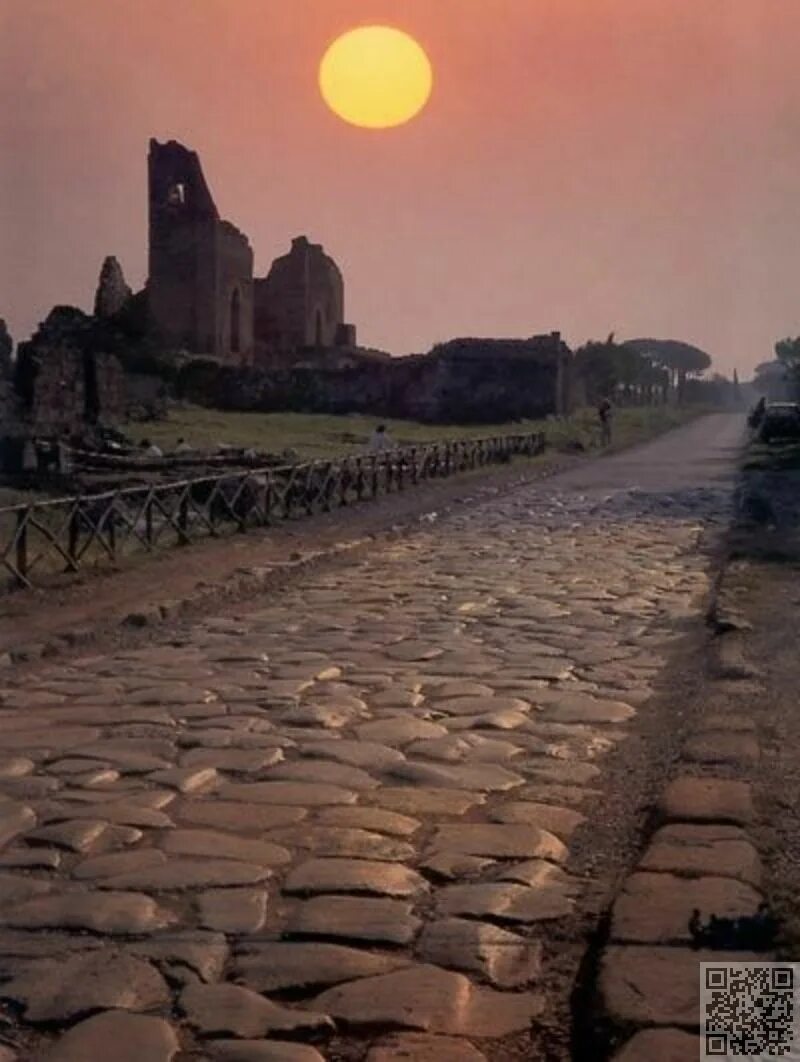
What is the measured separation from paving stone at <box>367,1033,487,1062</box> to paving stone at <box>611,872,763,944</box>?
68cm

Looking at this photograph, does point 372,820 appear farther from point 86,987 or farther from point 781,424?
point 781,424

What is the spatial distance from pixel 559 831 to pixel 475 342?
1951 inches

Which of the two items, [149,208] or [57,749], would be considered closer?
[57,749]

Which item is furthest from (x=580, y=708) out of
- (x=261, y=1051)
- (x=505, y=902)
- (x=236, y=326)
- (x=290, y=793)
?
(x=236, y=326)

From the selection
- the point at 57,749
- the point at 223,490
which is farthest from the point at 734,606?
the point at 223,490

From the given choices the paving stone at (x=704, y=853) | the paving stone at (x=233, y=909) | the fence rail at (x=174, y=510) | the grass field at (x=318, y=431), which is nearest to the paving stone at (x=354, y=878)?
the paving stone at (x=233, y=909)

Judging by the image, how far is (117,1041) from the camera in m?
3.28

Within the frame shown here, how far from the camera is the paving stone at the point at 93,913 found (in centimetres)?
401

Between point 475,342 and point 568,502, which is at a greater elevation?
point 475,342

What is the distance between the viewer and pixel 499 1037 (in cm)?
332

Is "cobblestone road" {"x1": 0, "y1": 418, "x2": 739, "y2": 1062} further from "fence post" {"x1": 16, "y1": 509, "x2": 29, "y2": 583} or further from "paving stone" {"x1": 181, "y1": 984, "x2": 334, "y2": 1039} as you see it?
"fence post" {"x1": 16, "y1": 509, "x2": 29, "y2": 583}

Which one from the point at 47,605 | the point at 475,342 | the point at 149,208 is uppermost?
the point at 149,208

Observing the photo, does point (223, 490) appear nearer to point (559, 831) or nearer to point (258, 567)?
point (258, 567)

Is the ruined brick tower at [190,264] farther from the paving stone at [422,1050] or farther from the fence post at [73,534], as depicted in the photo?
the paving stone at [422,1050]
